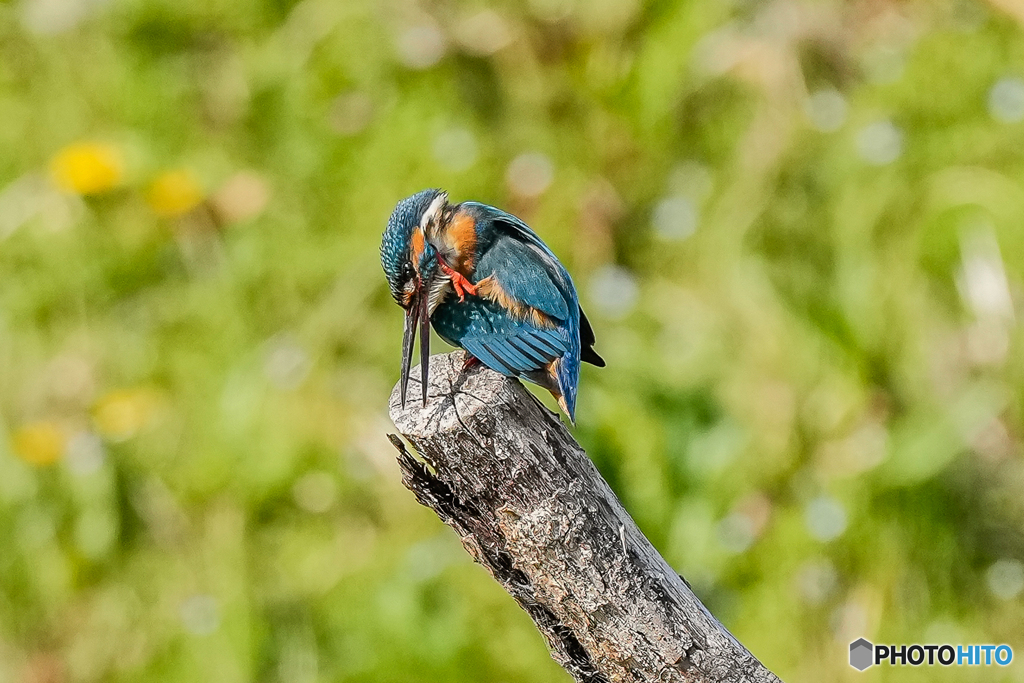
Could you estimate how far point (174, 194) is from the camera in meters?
2.57

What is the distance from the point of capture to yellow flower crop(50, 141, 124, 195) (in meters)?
2.62

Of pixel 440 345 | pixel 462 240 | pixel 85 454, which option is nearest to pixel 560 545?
pixel 462 240

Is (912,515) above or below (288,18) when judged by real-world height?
below

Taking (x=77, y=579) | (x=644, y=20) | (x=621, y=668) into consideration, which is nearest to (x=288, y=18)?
(x=644, y=20)

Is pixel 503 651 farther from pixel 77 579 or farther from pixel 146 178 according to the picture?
pixel 146 178

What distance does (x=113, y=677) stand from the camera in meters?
2.27

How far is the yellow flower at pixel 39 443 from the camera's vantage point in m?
2.38

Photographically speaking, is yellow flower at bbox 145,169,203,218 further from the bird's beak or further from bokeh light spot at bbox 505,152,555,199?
the bird's beak

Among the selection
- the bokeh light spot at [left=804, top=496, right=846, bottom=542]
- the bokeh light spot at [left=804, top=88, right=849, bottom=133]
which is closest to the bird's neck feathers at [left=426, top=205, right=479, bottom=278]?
the bokeh light spot at [left=804, top=496, right=846, bottom=542]

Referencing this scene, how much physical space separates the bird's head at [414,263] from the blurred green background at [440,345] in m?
0.97

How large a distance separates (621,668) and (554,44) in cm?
205

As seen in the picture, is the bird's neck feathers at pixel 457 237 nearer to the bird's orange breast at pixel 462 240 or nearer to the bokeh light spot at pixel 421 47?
the bird's orange breast at pixel 462 240

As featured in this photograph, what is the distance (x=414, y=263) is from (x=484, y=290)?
0.09 meters

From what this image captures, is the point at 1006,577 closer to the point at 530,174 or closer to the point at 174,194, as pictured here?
the point at 530,174
